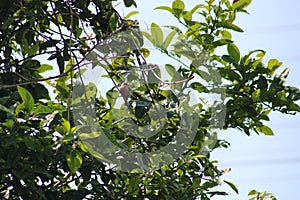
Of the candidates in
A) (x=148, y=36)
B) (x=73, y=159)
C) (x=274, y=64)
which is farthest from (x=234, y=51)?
(x=73, y=159)

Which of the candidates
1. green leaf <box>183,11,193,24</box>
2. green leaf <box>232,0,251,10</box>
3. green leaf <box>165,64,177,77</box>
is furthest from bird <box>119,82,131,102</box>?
green leaf <box>232,0,251,10</box>

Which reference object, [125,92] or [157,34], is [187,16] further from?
[125,92]

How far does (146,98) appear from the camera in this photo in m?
1.56

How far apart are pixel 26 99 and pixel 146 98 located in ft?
1.20

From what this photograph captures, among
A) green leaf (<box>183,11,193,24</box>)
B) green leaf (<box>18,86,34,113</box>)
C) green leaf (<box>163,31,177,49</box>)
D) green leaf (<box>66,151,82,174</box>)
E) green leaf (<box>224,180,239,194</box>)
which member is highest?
green leaf (<box>183,11,193,24</box>)

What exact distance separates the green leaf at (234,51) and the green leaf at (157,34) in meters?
0.18

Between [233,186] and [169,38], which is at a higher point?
[169,38]

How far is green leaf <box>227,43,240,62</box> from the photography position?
5.02 ft

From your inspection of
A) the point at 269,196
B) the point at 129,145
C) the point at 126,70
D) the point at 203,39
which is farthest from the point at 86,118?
the point at 269,196

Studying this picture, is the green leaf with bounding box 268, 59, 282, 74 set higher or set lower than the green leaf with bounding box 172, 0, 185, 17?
lower

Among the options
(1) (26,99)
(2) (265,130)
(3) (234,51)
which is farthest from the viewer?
(2) (265,130)

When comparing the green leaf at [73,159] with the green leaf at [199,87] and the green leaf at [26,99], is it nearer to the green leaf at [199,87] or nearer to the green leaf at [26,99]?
the green leaf at [26,99]

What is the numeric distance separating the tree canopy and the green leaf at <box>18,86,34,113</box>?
0.11 m

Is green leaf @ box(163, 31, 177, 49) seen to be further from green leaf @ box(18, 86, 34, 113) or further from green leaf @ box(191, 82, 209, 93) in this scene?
green leaf @ box(18, 86, 34, 113)
